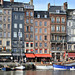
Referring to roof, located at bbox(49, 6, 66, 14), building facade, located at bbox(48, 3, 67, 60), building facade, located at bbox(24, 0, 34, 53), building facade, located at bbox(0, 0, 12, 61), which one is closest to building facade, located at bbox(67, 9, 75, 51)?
building facade, located at bbox(48, 3, 67, 60)

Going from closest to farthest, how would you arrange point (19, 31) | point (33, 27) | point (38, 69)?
1. point (38, 69)
2. point (19, 31)
3. point (33, 27)

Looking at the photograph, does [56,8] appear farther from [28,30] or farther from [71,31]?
[28,30]

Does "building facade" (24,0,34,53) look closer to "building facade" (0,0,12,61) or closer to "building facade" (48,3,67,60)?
"building facade" (0,0,12,61)

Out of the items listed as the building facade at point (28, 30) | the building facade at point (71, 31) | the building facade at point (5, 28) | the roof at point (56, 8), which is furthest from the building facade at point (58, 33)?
the building facade at point (5, 28)

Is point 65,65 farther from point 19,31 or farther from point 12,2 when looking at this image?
point 12,2

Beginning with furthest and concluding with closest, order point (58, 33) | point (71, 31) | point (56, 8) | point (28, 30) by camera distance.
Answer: point (56, 8) → point (71, 31) → point (58, 33) → point (28, 30)

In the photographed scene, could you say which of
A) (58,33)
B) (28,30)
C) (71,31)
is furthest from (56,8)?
(28,30)

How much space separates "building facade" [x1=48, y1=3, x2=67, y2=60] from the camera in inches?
3942

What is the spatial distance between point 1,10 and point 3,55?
1375cm

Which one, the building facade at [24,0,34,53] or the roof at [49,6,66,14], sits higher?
the roof at [49,6,66,14]

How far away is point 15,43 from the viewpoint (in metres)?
98.0

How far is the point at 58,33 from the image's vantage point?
10038 centimetres

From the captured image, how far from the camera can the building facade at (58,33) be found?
10012 cm

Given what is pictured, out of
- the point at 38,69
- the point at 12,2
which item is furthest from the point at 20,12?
the point at 38,69
